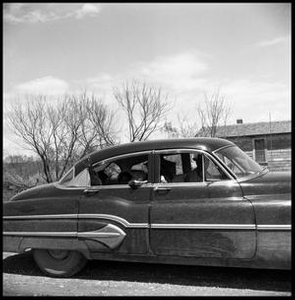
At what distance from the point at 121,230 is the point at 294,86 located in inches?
103

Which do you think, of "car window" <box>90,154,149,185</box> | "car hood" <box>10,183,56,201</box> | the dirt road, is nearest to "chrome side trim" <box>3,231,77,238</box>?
"car hood" <box>10,183,56,201</box>

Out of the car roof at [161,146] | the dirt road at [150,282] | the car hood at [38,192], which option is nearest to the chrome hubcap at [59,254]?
the dirt road at [150,282]

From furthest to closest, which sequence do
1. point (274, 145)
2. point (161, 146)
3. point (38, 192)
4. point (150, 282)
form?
point (274, 145), point (38, 192), point (161, 146), point (150, 282)

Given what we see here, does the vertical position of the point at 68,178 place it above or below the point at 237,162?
below

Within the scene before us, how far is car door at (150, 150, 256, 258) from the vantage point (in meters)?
4.08

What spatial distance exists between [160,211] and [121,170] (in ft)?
3.15

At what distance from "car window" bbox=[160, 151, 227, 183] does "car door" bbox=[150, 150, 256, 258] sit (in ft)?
0.04

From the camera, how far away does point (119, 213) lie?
4543 mm

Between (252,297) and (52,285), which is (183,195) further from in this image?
(52,285)

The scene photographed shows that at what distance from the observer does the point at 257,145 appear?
26.5m

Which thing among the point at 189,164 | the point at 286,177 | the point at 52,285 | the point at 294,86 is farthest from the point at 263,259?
the point at 52,285

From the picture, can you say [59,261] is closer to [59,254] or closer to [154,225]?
[59,254]

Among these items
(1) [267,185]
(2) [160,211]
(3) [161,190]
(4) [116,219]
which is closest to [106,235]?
(4) [116,219]

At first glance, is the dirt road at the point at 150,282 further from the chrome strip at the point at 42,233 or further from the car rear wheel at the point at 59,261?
the chrome strip at the point at 42,233
